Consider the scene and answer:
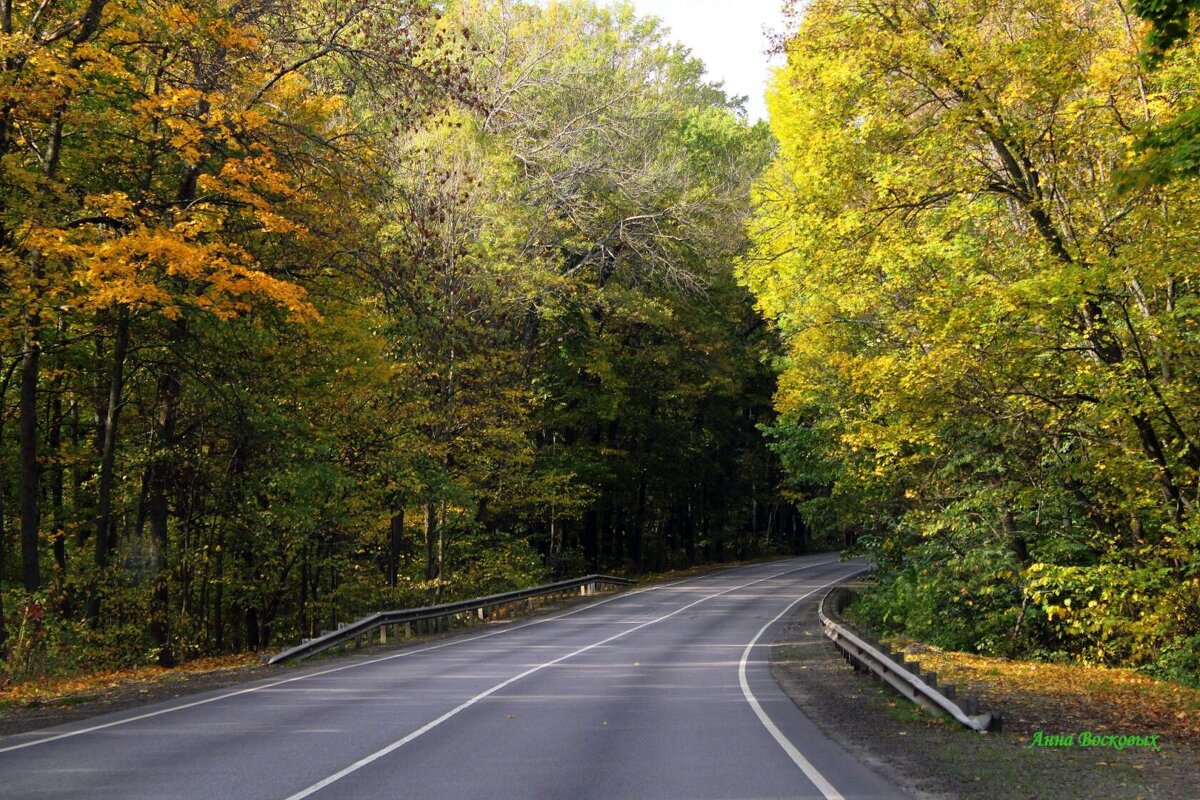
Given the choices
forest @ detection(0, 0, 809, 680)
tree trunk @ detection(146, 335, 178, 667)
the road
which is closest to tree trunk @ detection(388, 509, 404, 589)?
forest @ detection(0, 0, 809, 680)

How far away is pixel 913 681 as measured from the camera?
457 inches

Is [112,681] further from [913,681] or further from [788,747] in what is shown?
[913,681]

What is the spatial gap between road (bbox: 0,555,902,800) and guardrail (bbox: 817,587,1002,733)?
1.47m

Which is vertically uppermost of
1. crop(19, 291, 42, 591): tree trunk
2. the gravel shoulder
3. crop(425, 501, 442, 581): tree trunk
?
crop(19, 291, 42, 591): tree trunk

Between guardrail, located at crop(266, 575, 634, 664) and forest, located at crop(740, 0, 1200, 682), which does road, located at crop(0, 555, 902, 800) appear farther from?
forest, located at crop(740, 0, 1200, 682)

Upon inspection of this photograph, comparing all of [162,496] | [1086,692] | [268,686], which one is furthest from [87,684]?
[1086,692]

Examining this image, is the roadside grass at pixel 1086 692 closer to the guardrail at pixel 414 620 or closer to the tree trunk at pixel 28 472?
the guardrail at pixel 414 620

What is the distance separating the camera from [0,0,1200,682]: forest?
13.8 meters

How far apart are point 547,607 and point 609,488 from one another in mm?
17571

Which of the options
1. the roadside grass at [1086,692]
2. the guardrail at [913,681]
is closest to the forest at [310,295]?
the guardrail at [913,681]

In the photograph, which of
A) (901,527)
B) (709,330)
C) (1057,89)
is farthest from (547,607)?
(1057,89)

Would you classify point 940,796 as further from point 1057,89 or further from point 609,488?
point 609,488

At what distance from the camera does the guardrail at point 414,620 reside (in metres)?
18.9

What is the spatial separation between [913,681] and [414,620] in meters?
15.1
